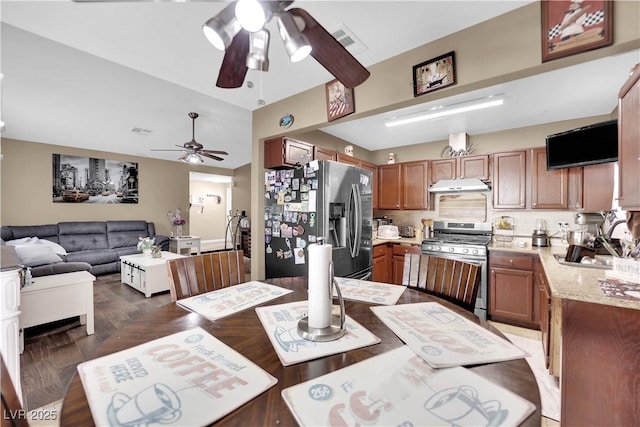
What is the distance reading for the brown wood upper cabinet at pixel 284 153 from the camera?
2.95 metres

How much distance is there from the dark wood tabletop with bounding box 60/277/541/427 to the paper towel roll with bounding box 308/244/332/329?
6.0 inches

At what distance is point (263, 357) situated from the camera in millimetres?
785

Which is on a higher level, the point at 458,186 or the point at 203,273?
the point at 458,186

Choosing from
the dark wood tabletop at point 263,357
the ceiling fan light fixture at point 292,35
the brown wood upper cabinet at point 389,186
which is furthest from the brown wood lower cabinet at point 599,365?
the brown wood upper cabinet at point 389,186

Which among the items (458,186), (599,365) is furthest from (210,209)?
(599,365)

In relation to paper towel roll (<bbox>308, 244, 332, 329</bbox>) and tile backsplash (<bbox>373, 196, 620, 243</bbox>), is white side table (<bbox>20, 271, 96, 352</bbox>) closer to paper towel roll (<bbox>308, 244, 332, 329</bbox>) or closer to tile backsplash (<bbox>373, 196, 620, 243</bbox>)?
paper towel roll (<bbox>308, 244, 332, 329</bbox>)

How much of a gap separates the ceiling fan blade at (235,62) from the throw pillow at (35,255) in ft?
13.9

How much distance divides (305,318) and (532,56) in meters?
1.93

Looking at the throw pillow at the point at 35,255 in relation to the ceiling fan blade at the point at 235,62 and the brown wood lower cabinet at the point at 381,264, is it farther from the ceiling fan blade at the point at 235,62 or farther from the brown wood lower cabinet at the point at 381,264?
the brown wood lower cabinet at the point at 381,264

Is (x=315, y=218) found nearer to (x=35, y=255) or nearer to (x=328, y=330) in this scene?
(x=328, y=330)

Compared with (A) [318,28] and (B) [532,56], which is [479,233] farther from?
(A) [318,28]

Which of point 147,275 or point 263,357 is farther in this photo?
point 147,275

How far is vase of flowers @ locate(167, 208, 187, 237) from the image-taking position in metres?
6.46

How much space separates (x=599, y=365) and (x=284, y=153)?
285cm
